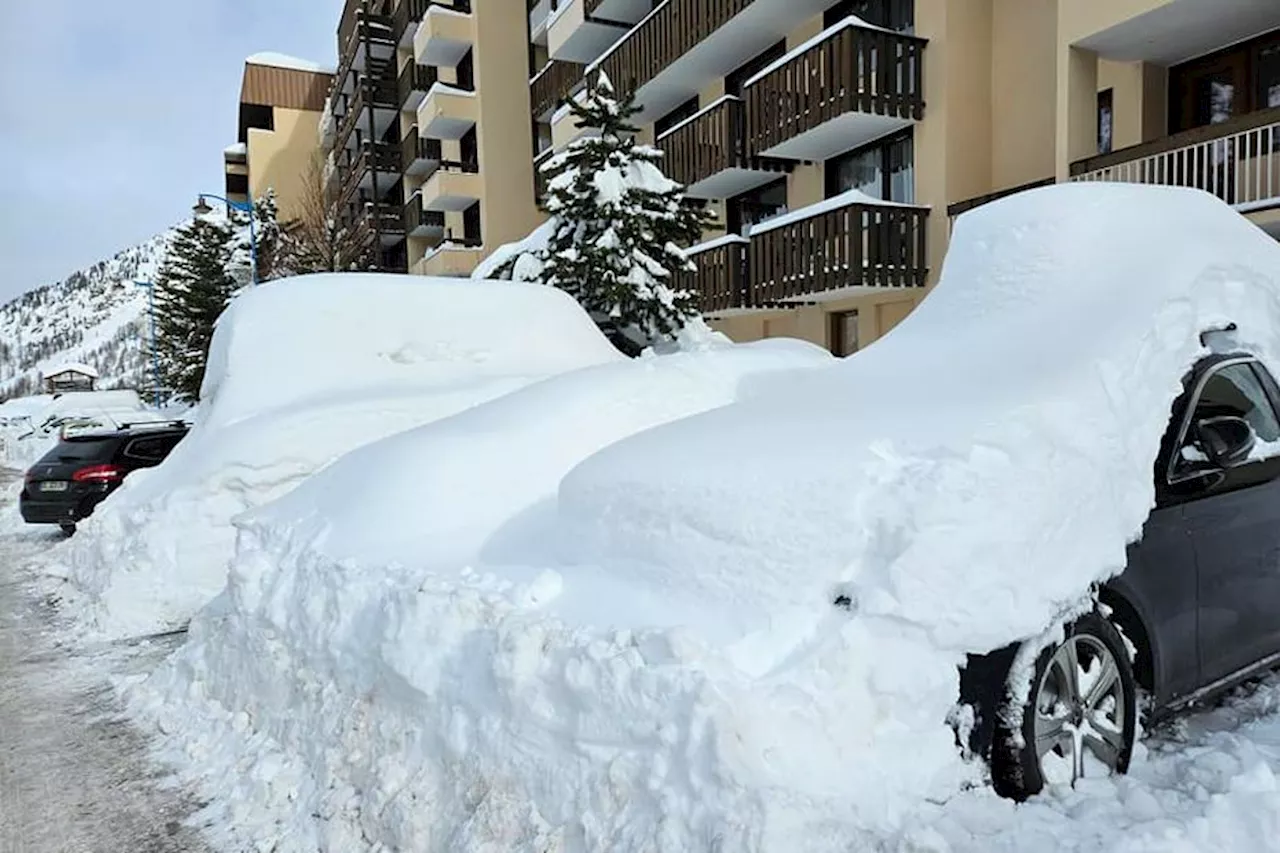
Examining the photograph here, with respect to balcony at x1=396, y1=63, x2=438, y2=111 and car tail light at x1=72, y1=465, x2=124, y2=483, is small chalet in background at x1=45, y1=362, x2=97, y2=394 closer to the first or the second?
balcony at x1=396, y1=63, x2=438, y2=111

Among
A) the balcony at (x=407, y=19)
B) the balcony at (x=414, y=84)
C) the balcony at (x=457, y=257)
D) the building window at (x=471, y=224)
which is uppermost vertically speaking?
the balcony at (x=407, y=19)

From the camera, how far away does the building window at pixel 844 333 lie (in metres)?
15.4

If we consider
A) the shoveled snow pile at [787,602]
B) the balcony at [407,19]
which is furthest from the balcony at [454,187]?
the shoveled snow pile at [787,602]

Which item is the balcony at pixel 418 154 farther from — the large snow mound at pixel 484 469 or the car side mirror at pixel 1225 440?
the car side mirror at pixel 1225 440

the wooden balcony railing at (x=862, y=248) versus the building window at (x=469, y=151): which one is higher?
the building window at (x=469, y=151)

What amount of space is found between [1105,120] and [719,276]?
6.44 m

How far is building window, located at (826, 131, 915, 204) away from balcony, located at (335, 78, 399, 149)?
24667 millimetres

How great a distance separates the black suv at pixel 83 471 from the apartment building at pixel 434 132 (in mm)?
17117

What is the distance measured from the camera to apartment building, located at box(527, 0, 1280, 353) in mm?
9914

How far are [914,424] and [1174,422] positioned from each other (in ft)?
3.65

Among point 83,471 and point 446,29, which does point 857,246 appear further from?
point 446,29

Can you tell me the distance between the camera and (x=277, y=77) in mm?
51625

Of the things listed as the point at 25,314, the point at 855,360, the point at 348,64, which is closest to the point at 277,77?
the point at 348,64

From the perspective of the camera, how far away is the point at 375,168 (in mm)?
34594
